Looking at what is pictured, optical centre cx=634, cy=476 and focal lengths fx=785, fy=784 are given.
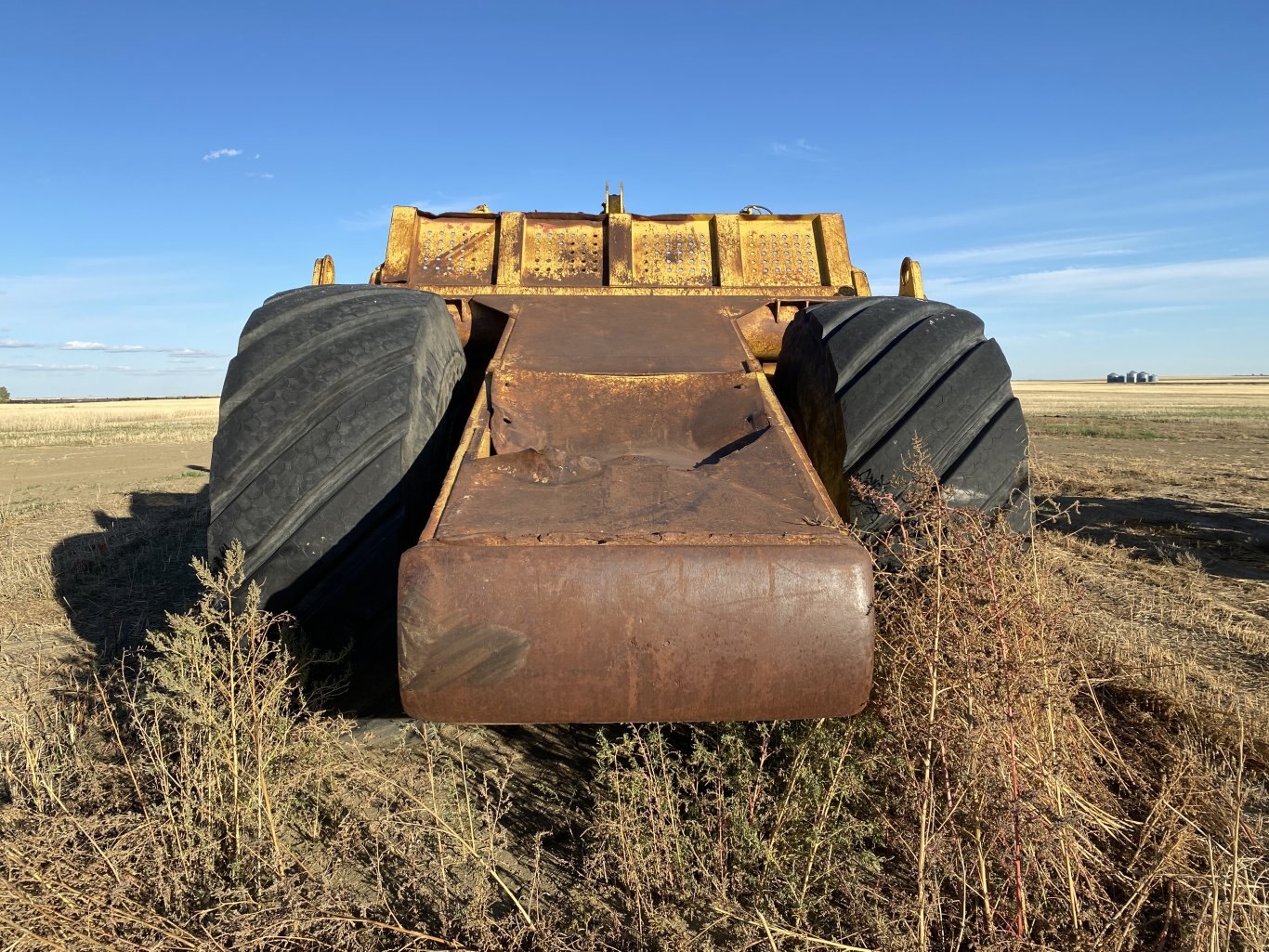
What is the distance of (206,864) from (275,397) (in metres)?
1.20

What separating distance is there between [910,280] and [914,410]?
6.80 feet

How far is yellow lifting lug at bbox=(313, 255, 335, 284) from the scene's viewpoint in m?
3.95

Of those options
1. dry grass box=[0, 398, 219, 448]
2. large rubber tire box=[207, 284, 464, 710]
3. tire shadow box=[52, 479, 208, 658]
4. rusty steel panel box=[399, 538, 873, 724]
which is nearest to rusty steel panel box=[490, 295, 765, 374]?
large rubber tire box=[207, 284, 464, 710]

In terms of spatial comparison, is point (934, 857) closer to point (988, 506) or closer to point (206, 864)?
point (988, 506)

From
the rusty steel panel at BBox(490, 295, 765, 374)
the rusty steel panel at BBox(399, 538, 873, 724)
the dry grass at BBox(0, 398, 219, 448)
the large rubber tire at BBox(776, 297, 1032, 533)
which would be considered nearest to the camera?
the rusty steel panel at BBox(399, 538, 873, 724)

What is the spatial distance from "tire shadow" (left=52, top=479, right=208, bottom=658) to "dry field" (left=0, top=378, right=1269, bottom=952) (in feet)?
4.63

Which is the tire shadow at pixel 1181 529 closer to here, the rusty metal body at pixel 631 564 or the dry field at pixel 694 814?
the dry field at pixel 694 814

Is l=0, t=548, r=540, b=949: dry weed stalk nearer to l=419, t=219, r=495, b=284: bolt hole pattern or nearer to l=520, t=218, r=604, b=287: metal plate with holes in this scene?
l=419, t=219, r=495, b=284: bolt hole pattern

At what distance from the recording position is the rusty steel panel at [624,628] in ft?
4.93

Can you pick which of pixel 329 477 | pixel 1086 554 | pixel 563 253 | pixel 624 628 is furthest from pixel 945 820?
pixel 1086 554

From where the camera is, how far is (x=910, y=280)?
161 inches

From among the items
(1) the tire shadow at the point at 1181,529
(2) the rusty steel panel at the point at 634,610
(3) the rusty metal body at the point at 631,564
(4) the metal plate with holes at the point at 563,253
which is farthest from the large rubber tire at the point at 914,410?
(1) the tire shadow at the point at 1181,529

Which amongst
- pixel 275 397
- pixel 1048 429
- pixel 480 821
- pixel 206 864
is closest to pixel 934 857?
pixel 480 821

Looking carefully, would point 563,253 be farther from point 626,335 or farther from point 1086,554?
point 1086,554
